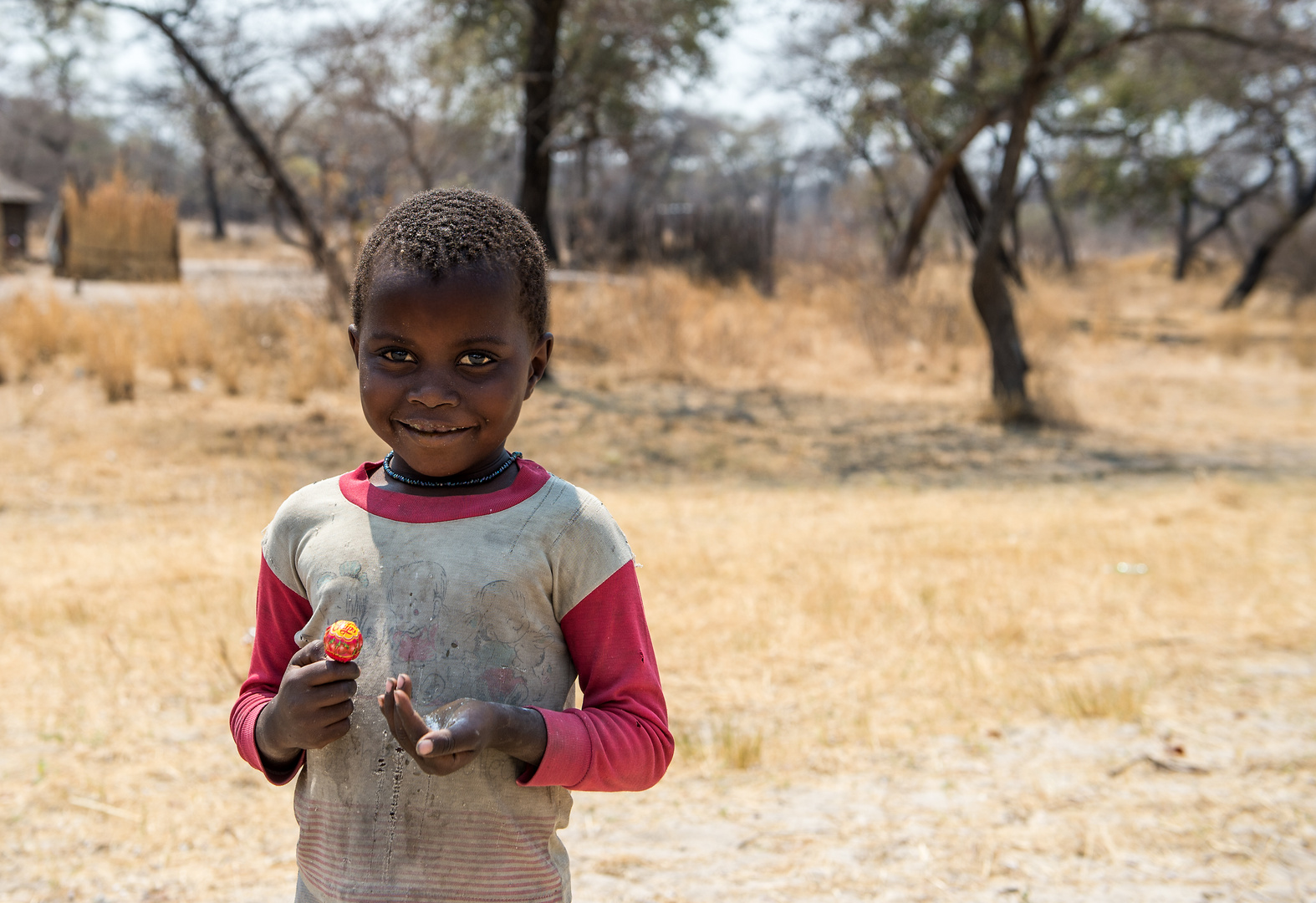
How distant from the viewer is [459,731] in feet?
3.50

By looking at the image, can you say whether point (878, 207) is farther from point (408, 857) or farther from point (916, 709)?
point (408, 857)

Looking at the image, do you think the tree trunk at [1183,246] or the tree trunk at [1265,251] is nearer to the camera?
the tree trunk at [1265,251]

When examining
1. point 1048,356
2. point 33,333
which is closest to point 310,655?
point 33,333

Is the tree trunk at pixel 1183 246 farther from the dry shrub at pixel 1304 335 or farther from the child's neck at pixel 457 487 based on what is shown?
the child's neck at pixel 457 487

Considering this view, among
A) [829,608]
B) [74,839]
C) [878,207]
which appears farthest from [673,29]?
[878,207]

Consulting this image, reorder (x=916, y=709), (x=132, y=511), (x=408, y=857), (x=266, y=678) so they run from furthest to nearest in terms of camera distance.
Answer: (x=132, y=511), (x=916, y=709), (x=266, y=678), (x=408, y=857)

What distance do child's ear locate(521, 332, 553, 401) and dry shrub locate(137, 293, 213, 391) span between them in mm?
8117

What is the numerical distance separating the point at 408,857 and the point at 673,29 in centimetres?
1201

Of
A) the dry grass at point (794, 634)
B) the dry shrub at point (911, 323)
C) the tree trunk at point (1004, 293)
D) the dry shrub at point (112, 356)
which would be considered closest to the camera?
the dry grass at point (794, 634)

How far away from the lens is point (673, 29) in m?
12.0

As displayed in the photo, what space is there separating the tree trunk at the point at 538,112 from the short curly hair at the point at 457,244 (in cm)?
825

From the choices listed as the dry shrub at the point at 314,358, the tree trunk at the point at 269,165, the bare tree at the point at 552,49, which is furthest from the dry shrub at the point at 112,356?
the bare tree at the point at 552,49

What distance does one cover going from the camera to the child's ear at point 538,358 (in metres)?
1.36

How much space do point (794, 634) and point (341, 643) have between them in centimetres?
296
